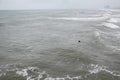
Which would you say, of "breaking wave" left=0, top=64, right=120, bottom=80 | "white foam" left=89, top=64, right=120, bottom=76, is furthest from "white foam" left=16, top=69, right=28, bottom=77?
"white foam" left=89, top=64, right=120, bottom=76

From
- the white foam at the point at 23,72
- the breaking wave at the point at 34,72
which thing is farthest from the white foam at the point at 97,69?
the white foam at the point at 23,72

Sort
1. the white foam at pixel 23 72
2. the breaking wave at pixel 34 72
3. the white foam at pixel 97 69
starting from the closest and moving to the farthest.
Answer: the breaking wave at pixel 34 72, the white foam at pixel 23 72, the white foam at pixel 97 69

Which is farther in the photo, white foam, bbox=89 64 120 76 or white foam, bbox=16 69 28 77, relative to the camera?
white foam, bbox=89 64 120 76

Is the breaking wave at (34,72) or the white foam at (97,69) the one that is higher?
the breaking wave at (34,72)

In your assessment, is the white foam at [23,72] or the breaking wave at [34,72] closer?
the breaking wave at [34,72]

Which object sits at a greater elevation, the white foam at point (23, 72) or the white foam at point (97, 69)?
the white foam at point (23, 72)

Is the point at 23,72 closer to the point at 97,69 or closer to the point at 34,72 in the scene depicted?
the point at 34,72

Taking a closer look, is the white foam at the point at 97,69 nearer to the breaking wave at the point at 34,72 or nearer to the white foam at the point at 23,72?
the breaking wave at the point at 34,72

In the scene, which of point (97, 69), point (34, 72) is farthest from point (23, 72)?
point (97, 69)

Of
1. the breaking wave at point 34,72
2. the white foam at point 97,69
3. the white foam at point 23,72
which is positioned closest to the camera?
the breaking wave at point 34,72

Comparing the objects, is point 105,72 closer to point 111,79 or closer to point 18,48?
point 111,79

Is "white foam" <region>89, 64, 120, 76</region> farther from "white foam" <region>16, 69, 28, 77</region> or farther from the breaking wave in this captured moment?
"white foam" <region>16, 69, 28, 77</region>

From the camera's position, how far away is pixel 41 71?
11227mm

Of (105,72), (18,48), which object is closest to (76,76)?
(105,72)
